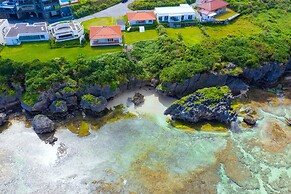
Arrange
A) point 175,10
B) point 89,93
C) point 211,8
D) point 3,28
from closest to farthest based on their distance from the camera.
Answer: point 89,93
point 3,28
point 211,8
point 175,10

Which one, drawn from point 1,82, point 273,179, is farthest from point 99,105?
point 273,179

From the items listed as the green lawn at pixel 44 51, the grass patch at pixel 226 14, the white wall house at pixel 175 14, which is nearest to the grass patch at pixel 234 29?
the grass patch at pixel 226 14

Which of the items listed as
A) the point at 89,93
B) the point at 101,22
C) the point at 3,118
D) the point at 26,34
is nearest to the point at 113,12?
the point at 101,22

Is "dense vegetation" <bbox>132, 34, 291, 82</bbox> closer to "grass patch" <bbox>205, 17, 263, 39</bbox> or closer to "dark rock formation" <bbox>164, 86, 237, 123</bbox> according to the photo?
"grass patch" <bbox>205, 17, 263, 39</bbox>

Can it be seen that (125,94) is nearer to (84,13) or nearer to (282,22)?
(84,13)

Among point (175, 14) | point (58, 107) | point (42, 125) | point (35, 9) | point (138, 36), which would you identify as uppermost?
point (35, 9)

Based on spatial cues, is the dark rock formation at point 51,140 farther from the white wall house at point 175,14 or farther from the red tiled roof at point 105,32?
the white wall house at point 175,14

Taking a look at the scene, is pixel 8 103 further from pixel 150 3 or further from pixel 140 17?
pixel 150 3

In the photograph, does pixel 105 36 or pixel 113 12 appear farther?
pixel 113 12
